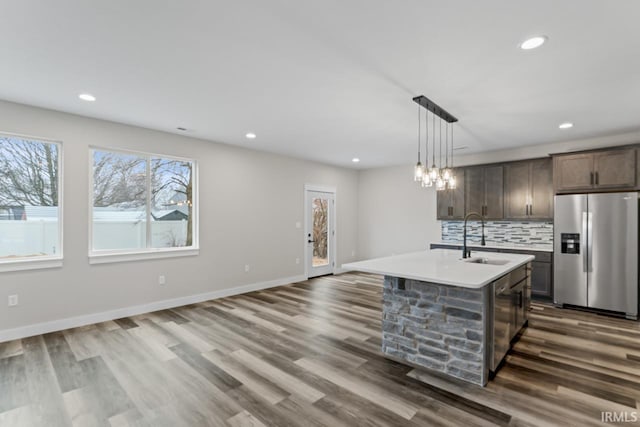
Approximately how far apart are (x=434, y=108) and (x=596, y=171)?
9.83 ft

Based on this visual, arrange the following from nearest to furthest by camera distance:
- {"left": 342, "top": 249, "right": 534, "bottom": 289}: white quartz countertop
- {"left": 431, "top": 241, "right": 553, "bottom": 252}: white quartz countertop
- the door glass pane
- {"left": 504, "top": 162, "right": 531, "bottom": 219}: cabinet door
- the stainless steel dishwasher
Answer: {"left": 342, "top": 249, "right": 534, "bottom": 289}: white quartz countertop, the stainless steel dishwasher, {"left": 431, "top": 241, "right": 553, "bottom": 252}: white quartz countertop, {"left": 504, "top": 162, "right": 531, "bottom": 219}: cabinet door, the door glass pane

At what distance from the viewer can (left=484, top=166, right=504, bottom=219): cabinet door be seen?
18.6 ft

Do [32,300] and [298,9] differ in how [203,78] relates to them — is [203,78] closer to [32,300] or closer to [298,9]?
[298,9]

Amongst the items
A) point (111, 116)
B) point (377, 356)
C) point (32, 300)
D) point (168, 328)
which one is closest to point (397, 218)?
point (377, 356)

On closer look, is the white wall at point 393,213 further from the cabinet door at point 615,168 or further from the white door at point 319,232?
the cabinet door at point 615,168

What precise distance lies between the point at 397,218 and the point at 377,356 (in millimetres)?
4674

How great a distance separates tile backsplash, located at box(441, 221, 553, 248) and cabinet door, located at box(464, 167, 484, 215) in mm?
399

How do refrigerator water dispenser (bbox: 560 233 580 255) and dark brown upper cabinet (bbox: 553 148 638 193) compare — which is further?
refrigerator water dispenser (bbox: 560 233 580 255)

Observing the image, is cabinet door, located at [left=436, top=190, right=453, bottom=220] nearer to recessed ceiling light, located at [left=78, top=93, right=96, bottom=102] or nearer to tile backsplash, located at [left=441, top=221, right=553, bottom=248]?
tile backsplash, located at [left=441, top=221, right=553, bottom=248]

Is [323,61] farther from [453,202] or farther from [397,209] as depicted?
[397,209]

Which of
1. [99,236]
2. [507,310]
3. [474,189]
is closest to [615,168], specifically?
[474,189]

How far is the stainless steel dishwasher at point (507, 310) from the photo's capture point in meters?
2.66

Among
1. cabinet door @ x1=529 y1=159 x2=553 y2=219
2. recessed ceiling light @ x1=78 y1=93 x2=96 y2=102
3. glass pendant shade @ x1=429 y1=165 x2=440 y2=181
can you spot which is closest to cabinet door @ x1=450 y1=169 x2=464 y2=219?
cabinet door @ x1=529 y1=159 x2=553 y2=219

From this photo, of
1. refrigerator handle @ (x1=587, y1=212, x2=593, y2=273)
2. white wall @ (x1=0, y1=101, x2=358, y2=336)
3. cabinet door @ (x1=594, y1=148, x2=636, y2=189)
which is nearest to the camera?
white wall @ (x1=0, y1=101, x2=358, y2=336)
